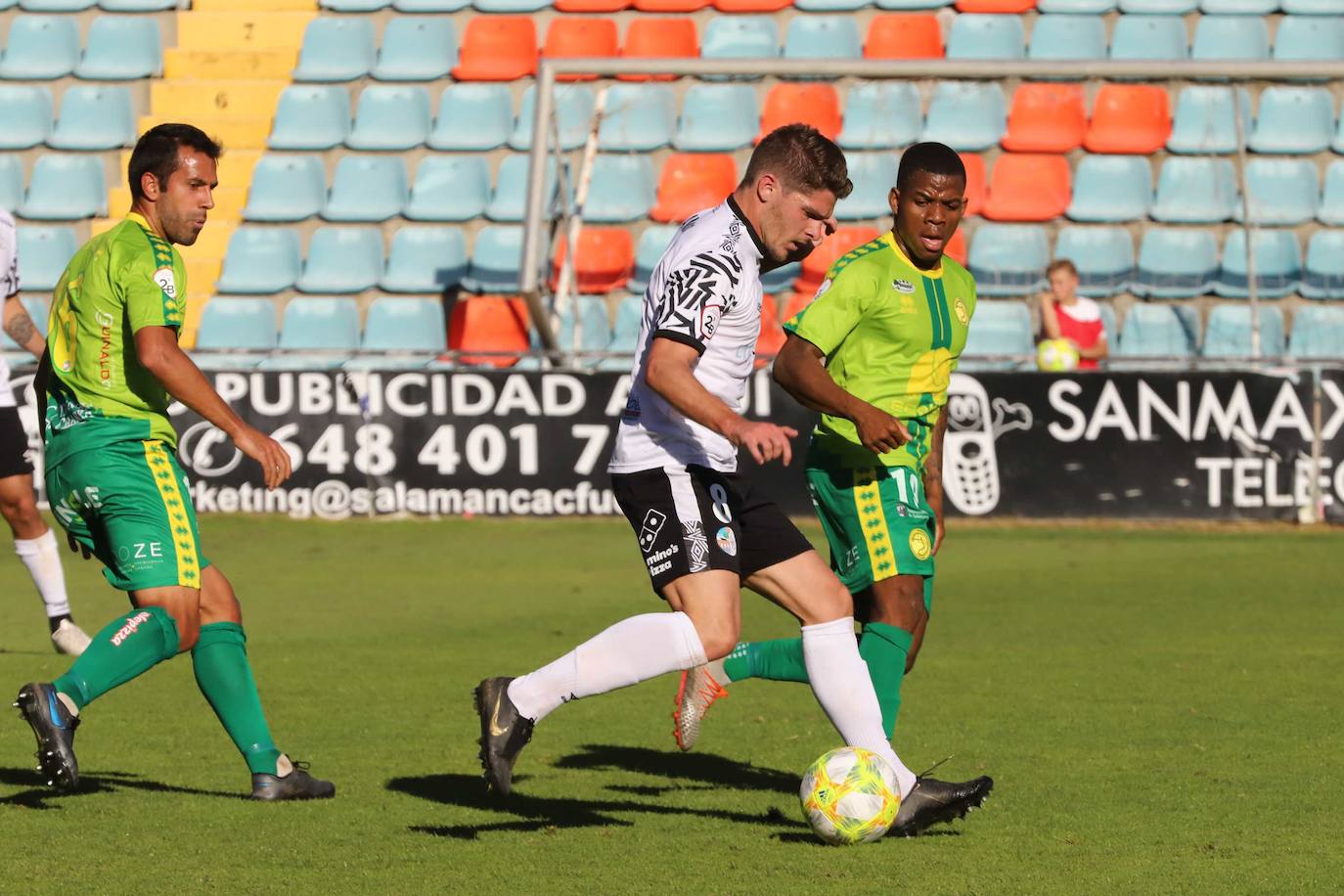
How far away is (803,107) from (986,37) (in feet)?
5.66

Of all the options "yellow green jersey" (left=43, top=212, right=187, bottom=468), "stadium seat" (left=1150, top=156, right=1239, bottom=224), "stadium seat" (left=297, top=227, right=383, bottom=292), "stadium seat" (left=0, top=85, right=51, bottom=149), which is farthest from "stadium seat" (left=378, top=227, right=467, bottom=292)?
"yellow green jersey" (left=43, top=212, right=187, bottom=468)

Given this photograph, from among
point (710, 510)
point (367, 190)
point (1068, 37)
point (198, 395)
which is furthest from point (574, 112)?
point (710, 510)

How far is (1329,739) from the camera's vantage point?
6.64 metres

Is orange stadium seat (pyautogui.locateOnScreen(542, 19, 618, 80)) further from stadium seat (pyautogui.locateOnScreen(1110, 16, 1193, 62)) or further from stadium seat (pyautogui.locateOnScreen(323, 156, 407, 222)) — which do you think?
stadium seat (pyautogui.locateOnScreen(1110, 16, 1193, 62))

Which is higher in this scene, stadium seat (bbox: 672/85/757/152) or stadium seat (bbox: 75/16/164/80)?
stadium seat (bbox: 75/16/164/80)

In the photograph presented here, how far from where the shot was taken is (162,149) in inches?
226

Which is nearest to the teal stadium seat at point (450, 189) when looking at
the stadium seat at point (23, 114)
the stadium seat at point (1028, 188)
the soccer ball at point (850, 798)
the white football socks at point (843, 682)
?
the stadium seat at point (23, 114)

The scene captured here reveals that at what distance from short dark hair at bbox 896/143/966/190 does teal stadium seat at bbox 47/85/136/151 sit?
1423 cm

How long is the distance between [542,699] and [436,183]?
12.9 meters

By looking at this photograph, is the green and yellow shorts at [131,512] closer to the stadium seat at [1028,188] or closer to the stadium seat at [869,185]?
the stadium seat at [869,185]

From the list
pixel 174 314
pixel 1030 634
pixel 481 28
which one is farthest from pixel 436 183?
pixel 174 314

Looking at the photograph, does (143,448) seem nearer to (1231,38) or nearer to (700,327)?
(700,327)

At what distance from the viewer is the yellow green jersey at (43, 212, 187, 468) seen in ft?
18.5

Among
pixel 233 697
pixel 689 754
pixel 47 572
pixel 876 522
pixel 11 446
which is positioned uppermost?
pixel 876 522
